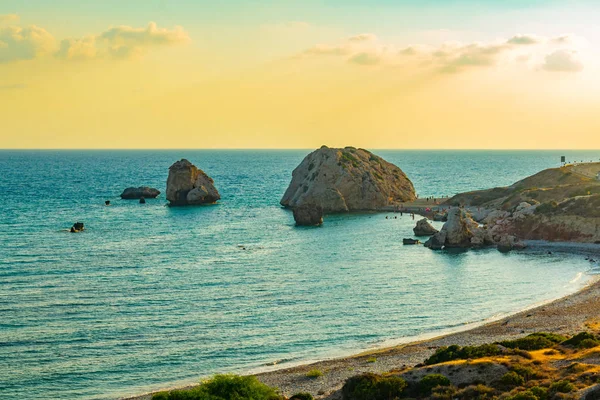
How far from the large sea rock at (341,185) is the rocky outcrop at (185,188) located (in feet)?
58.3

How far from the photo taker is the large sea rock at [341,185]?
13425cm

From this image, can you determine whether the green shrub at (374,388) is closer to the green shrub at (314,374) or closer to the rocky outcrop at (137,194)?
the green shrub at (314,374)

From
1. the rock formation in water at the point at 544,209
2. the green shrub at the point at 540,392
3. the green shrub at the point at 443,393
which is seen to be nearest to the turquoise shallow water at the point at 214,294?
the rock formation in water at the point at 544,209

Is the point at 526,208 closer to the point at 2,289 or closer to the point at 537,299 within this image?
the point at 537,299

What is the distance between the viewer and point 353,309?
5728cm

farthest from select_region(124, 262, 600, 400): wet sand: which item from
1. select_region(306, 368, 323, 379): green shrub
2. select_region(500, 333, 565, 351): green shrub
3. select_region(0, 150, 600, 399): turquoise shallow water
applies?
select_region(500, 333, 565, 351): green shrub

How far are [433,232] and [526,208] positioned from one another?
1482 cm

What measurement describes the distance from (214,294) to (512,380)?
3605 cm

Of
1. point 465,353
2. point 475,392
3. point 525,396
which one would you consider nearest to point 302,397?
point 475,392

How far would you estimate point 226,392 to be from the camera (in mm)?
31844

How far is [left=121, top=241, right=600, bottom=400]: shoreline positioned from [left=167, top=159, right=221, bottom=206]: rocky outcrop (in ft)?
315

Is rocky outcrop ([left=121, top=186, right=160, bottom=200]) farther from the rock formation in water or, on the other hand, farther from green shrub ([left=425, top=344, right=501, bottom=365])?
green shrub ([left=425, top=344, right=501, bottom=365])

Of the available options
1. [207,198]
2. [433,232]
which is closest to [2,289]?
[433,232]

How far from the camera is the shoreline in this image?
38.2m
